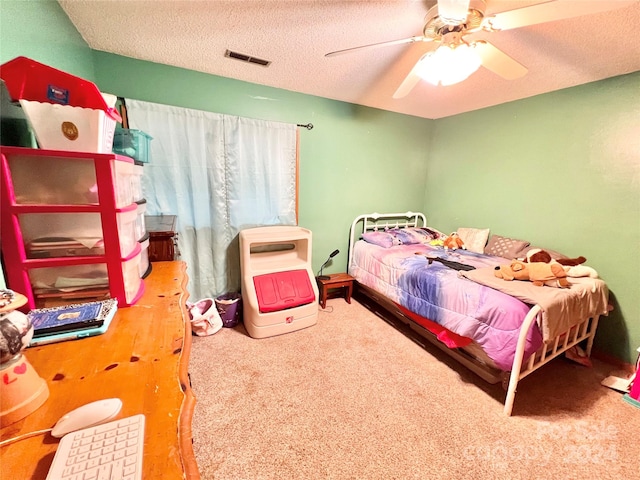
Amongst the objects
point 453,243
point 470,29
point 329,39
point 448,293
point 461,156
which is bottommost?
point 448,293

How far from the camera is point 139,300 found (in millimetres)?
1197

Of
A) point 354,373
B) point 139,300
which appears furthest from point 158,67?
point 354,373

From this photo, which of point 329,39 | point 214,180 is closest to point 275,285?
point 214,180

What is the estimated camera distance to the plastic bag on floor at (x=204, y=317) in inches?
93.1

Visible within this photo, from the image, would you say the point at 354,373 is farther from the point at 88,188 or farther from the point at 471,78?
the point at 471,78

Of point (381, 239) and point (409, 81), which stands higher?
point (409, 81)

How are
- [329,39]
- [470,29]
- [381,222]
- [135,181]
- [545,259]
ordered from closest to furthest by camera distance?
[470,29] → [135,181] → [329,39] → [545,259] → [381,222]

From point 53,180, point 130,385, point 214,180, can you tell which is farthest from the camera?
point 214,180

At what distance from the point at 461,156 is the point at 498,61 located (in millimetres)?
1946

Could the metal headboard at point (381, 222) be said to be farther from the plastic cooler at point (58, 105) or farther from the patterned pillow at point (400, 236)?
the plastic cooler at point (58, 105)

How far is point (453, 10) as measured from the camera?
112 centimetres

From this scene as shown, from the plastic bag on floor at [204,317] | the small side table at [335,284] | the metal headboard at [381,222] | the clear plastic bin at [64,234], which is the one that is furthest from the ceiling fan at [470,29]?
the plastic bag on floor at [204,317]

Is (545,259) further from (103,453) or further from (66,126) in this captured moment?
(66,126)

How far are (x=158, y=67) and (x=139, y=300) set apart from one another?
204 centimetres
